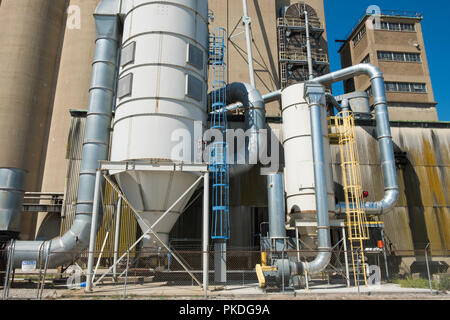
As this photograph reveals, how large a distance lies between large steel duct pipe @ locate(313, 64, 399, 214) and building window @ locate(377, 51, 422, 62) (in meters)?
20.2

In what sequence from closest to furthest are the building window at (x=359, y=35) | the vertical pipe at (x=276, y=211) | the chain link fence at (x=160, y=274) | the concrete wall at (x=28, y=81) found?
the chain link fence at (x=160, y=274), the vertical pipe at (x=276, y=211), the concrete wall at (x=28, y=81), the building window at (x=359, y=35)

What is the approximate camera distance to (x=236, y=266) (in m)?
17.2

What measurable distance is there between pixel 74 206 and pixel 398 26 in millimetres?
37761

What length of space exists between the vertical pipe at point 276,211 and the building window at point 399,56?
2837cm

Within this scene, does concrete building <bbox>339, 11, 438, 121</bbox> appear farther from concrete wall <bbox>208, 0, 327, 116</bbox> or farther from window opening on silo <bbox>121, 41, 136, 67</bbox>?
window opening on silo <bbox>121, 41, 136, 67</bbox>

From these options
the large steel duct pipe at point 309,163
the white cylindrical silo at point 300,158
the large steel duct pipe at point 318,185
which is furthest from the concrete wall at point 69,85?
the large steel duct pipe at point 318,185

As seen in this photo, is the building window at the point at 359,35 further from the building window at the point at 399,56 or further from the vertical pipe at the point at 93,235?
the vertical pipe at the point at 93,235

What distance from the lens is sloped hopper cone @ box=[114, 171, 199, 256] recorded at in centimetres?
1212

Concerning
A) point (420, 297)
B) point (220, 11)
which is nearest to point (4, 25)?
point (220, 11)

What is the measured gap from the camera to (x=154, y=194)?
1231 centimetres

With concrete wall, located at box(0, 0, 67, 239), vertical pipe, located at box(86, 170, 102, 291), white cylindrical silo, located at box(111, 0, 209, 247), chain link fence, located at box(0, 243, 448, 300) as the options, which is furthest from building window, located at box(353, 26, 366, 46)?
vertical pipe, located at box(86, 170, 102, 291)

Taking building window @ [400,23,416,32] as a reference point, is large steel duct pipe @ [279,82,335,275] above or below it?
below

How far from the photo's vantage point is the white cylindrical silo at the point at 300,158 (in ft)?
48.2
